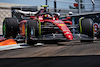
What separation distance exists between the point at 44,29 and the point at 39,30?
42 cm

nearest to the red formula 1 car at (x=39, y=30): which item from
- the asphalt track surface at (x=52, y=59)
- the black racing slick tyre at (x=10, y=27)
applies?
the black racing slick tyre at (x=10, y=27)

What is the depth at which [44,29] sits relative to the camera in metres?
6.36

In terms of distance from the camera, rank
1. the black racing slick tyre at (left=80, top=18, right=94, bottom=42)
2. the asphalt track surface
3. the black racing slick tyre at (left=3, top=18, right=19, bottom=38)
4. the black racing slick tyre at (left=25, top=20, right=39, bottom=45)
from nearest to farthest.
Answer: the asphalt track surface
the black racing slick tyre at (left=25, top=20, right=39, bottom=45)
the black racing slick tyre at (left=80, top=18, right=94, bottom=42)
the black racing slick tyre at (left=3, top=18, right=19, bottom=38)

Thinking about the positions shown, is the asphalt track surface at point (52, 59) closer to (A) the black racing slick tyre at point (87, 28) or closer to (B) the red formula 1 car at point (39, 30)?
(B) the red formula 1 car at point (39, 30)

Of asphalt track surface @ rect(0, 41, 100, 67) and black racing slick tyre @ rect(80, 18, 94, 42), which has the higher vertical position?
black racing slick tyre @ rect(80, 18, 94, 42)

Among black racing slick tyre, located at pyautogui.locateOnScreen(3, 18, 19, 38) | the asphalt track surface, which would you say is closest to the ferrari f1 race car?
black racing slick tyre, located at pyautogui.locateOnScreen(3, 18, 19, 38)

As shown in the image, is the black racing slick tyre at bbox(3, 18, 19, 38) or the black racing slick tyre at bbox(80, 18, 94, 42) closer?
the black racing slick tyre at bbox(80, 18, 94, 42)

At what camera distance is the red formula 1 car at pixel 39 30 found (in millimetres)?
5852

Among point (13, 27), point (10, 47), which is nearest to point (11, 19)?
point (13, 27)

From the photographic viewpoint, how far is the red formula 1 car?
19.2 ft

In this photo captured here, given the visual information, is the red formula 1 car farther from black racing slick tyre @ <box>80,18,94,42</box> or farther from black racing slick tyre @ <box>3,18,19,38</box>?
black racing slick tyre @ <box>80,18,94,42</box>

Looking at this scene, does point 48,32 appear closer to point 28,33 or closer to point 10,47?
point 28,33

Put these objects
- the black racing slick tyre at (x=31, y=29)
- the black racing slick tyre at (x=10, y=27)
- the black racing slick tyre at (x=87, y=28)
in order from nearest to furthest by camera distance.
→ the black racing slick tyre at (x=31, y=29), the black racing slick tyre at (x=87, y=28), the black racing slick tyre at (x=10, y=27)

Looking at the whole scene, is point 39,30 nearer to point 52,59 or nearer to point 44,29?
point 44,29
